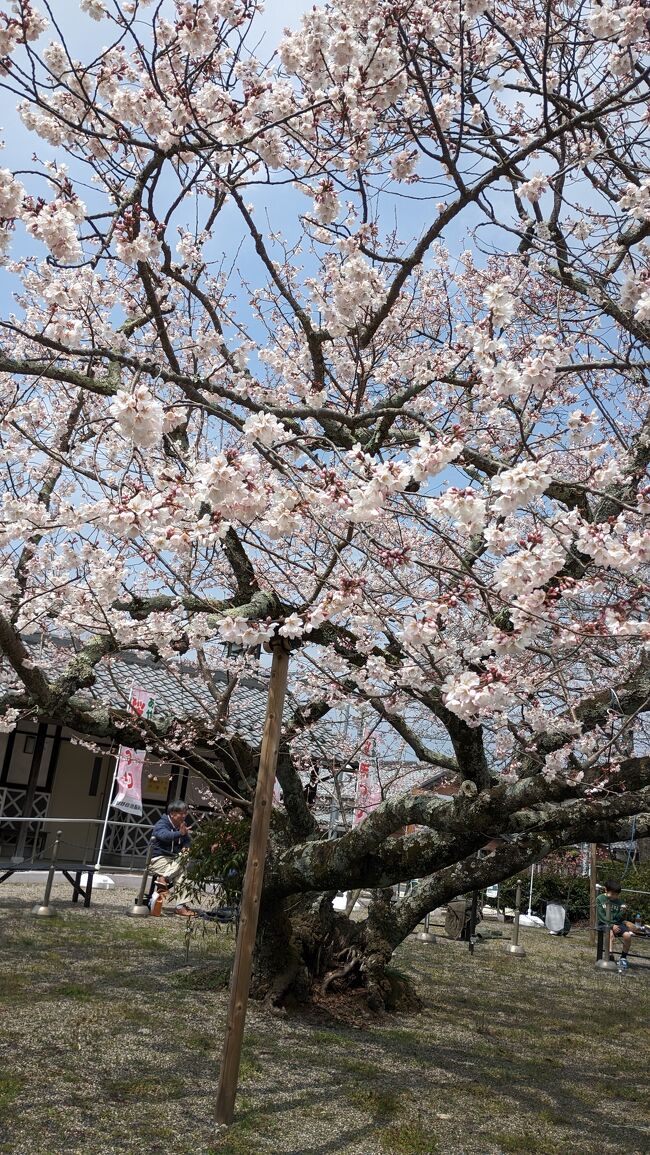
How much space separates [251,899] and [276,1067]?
1.50 meters

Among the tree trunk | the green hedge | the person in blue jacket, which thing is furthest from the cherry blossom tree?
the green hedge

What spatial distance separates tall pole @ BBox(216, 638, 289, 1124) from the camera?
393 cm

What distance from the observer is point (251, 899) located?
13.7 feet

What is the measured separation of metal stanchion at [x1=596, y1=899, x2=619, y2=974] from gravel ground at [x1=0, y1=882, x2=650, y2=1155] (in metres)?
3.89

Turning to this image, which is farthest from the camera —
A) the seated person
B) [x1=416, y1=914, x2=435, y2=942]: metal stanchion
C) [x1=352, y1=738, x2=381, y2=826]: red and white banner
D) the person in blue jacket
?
[x1=416, y1=914, x2=435, y2=942]: metal stanchion

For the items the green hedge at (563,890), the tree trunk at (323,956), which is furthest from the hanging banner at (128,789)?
the green hedge at (563,890)

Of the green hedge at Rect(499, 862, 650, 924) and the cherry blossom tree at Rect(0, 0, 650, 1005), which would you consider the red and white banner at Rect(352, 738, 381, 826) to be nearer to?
the cherry blossom tree at Rect(0, 0, 650, 1005)

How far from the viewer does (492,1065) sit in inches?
227

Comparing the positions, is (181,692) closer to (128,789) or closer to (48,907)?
(128,789)

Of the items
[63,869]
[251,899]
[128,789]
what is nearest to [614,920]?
[128,789]

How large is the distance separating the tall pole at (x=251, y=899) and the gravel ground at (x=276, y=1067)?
23cm

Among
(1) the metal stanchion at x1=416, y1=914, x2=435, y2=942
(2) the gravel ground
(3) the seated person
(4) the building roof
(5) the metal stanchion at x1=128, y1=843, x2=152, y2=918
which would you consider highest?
(4) the building roof

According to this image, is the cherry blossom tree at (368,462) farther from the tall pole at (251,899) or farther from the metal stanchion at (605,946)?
the metal stanchion at (605,946)

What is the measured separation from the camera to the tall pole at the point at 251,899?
3.93 meters
